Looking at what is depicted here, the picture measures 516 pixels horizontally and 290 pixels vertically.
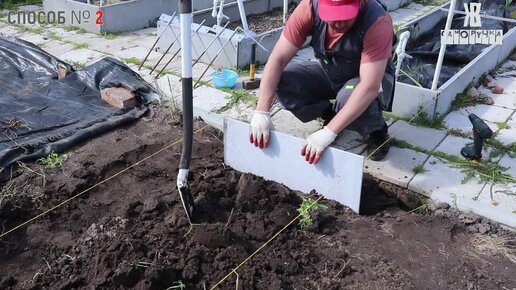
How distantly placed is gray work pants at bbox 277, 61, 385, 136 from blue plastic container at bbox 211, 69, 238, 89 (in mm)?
1127

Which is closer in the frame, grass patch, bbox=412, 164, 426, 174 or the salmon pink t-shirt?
the salmon pink t-shirt

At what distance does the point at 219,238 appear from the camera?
8.50 feet

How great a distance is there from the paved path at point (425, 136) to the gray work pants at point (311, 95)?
0.89 ft

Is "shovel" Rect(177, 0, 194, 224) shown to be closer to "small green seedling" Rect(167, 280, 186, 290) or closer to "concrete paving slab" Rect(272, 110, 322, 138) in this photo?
"small green seedling" Rect(167, 280, 186, 290)

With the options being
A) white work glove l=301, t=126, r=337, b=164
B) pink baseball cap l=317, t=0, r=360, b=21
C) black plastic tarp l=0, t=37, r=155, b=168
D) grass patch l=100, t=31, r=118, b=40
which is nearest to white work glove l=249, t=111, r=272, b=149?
white work glove l=301, t=126, r=337, b=164

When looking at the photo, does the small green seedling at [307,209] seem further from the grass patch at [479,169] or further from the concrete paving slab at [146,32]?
the concrete paving slab at [146,32]

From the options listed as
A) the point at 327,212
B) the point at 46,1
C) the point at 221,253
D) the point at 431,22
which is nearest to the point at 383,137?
the point at 327,212

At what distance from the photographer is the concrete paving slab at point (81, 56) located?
208 inches

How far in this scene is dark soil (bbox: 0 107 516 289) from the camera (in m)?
2.45

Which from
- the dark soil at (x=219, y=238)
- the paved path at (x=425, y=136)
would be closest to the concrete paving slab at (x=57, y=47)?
the paved path at (x=425, y=136)

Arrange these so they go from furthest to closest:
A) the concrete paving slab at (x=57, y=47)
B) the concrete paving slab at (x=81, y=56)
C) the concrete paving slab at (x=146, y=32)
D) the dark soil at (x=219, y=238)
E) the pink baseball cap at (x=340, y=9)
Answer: the concrete paving slab at (x=146, y=32) < the concrete paving slab at (x=57, y=47) < the concrete paving slab at (x=81, y=56) < the pink baseball cap at (x=340, y=9) < the dark soil at (x=219, y=238)

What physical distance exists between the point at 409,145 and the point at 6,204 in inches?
105

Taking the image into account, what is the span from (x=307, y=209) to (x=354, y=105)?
653mm

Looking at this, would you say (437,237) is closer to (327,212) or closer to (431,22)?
(327,212)
